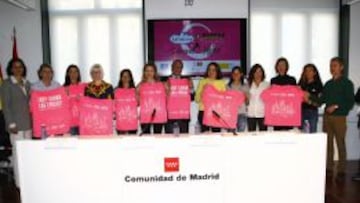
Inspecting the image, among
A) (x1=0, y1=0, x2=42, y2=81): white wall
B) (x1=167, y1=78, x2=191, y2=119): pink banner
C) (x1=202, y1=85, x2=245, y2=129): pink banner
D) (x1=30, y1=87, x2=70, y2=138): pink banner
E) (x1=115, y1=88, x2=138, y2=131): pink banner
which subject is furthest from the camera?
(x1=0, y1=0, x2=42, y2=81): white wall

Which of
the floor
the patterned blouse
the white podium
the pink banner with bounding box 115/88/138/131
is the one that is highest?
the patterned blouse

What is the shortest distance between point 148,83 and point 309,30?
10.9 feet

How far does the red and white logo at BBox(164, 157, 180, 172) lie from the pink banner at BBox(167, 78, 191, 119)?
111cm

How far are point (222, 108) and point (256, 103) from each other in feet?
4.26

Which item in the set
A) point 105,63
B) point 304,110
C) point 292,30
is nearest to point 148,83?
point 304,110

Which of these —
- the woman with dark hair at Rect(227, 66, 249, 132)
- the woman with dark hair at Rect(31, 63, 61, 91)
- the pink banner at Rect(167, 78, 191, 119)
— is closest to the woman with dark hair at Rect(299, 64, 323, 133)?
the woman with dark hair at Rect(227, 66, 249, 132)

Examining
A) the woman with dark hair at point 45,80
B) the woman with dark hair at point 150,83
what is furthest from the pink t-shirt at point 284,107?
the woman with dark hair at point 45,80

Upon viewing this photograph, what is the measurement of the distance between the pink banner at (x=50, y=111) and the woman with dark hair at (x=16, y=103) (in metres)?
1.22

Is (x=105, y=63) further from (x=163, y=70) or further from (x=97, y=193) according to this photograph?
(x=97, y=193)

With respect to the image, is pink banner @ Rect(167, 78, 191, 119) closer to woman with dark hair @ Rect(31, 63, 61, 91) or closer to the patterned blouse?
the patterned blouse

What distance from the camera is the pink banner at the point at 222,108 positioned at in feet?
10.7

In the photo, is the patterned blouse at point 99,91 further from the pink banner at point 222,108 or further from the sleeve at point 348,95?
the sleeve at point 348,95

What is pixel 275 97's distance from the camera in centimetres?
342

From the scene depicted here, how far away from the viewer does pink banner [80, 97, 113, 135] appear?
311cm
